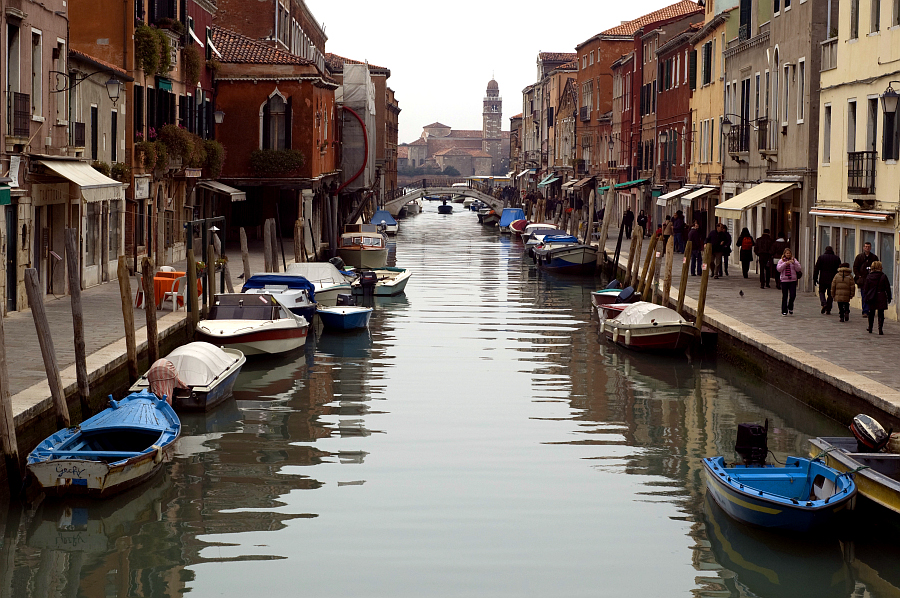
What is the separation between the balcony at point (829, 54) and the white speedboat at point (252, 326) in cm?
1171

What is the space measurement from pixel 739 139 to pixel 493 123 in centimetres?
16615

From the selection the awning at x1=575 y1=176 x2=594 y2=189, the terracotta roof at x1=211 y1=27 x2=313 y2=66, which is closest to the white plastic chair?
the terracotta roof at x1=211 y1=27 x2=313 y2=66

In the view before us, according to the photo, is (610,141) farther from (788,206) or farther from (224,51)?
(788,206)

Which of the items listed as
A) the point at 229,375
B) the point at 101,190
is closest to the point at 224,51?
the point at 101,190

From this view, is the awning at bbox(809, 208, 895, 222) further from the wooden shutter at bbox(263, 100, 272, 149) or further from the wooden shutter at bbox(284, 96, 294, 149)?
the wooden shutter at bbox(263, 100, 272, 149)

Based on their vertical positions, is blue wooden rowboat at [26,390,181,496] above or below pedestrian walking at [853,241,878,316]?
below

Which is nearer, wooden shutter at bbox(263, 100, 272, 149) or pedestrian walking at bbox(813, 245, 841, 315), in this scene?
pedestrian walking at bbox(813, 245, 841, 315)

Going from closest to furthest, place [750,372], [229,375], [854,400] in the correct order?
1. [854,400]
2. [229,375]
3. [750,372]

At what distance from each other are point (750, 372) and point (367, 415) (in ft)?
20.6

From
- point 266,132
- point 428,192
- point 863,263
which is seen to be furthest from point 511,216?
point 863,263

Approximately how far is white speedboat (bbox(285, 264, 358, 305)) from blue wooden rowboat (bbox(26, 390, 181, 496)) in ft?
45.3

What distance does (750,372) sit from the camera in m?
18.4

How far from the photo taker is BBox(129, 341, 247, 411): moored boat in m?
15.3

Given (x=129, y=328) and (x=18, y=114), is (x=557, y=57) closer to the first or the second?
(x=18, y=114)
